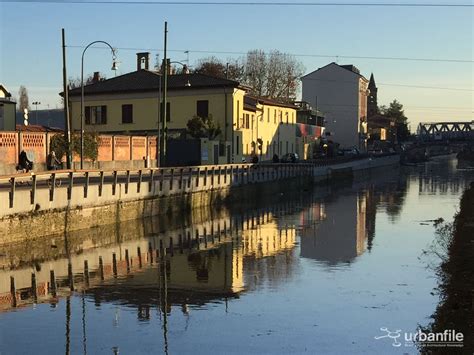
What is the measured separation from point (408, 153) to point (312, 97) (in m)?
28.9

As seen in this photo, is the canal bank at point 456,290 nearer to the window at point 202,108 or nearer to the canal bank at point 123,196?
the canal bank at point 123,196

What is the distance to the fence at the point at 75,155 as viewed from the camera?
36.6 metres

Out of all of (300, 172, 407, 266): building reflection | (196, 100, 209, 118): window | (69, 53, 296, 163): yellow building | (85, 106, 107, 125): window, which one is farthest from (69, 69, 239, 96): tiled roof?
(300, 172, 407, 266): building reflection

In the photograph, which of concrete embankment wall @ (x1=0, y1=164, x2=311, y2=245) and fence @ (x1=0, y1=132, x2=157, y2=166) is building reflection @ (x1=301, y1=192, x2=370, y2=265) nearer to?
concrete embankment wall @ (x1=0, y1=164, x2=311, y2=245)

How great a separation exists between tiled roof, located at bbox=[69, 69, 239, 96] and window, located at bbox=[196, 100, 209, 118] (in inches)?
53.5

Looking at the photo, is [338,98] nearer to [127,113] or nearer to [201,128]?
[127,113]

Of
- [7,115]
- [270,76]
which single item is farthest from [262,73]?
[7,115]

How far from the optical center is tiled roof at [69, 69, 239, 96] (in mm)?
58250

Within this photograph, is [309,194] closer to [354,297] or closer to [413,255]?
[413,255]

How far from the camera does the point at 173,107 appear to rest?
5962cm

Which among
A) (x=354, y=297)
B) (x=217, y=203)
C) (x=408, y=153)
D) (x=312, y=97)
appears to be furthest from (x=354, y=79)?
(x=354, y=297)

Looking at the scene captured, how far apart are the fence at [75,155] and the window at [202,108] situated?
7.77m

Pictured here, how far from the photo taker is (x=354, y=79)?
116 m

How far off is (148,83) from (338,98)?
61.7m
